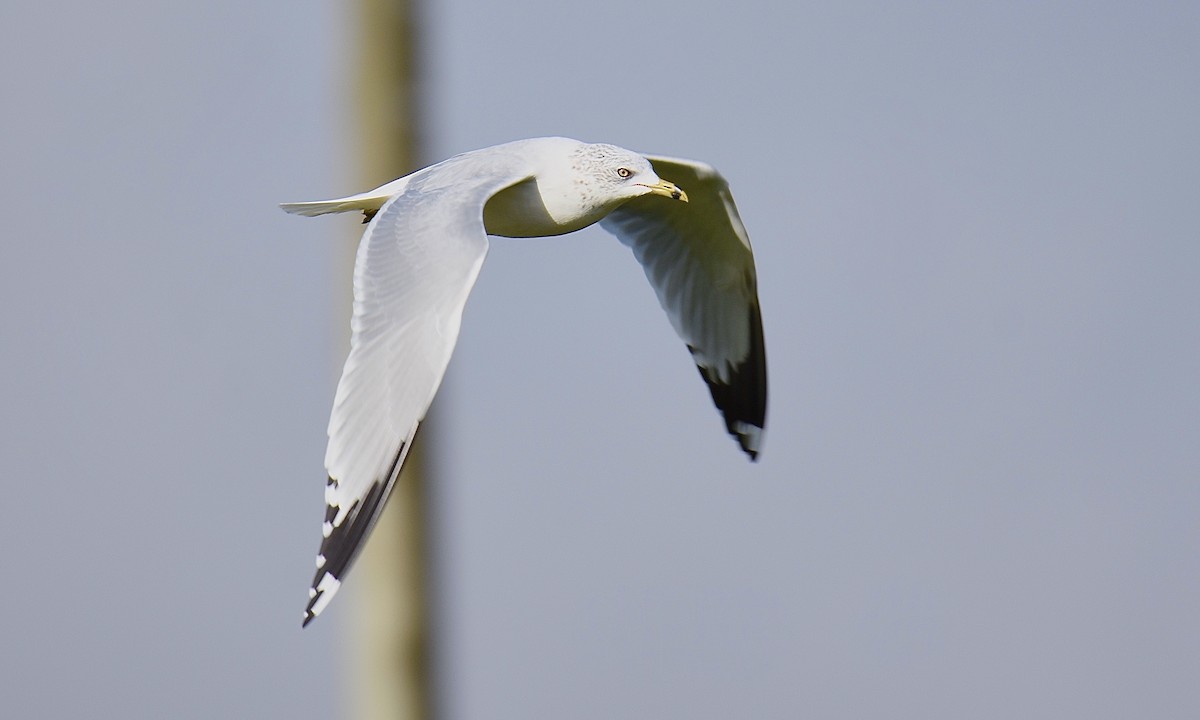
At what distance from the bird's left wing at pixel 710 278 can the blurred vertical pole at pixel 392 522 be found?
739mm

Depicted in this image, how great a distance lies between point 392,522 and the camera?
3.57m

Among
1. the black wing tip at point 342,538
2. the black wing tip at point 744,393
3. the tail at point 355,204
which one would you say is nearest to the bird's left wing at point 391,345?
the black wing tip at point 342,538

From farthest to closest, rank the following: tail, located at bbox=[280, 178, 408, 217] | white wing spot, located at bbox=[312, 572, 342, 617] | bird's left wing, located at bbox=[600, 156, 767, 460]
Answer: bird's left wing, located at bbox=[600, 156, 767, 460] < tail, located at bbox=[280, 178, 408, 217] < white wing spot, located at bbox=[312, 572, 342, 617]

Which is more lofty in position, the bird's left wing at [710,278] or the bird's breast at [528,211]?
the bird's breast at [528,211]

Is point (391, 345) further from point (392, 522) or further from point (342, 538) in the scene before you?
point (392, 522)

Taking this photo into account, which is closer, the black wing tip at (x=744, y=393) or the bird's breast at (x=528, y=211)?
the bird's breast at (x=528, y=211)

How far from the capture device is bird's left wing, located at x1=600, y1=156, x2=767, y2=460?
13.3 feet

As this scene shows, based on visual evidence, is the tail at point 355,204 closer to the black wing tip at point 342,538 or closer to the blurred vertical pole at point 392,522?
the blurred vertical pole at point 392,522

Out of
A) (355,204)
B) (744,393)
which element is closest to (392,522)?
Answer: (355,204)

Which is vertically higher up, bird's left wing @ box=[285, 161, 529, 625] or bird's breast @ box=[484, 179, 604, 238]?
bird's breast @ box=[484, 179, 604, 238]

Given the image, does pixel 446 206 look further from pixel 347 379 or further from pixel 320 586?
pixel 320 586

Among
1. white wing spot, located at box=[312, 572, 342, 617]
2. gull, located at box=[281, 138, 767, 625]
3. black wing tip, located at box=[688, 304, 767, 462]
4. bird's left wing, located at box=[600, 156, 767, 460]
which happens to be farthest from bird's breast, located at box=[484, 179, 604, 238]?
black wing tip, located at box=[688, 304, 767, 462]

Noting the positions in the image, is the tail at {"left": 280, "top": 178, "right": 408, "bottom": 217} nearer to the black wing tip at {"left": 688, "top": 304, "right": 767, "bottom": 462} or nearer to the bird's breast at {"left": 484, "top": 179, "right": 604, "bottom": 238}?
the bird's breast at {"left": 484, "top": 179, "right": 604, "bottom": 238}

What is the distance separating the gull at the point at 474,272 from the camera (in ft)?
8.65
